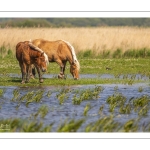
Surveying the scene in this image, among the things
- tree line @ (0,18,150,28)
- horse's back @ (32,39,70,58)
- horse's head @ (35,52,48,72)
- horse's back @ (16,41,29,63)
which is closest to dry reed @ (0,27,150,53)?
tree line @ (0,18,150,28)

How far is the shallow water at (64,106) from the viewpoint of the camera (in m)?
14.3

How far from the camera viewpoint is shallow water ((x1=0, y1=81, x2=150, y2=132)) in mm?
14336

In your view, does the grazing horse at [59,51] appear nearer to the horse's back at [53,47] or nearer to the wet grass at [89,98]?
the horse's back at [53,47]

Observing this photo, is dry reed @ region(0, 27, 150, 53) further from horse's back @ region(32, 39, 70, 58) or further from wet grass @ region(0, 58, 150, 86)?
horse's back @ region(32, 39, 70, 58)

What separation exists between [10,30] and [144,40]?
6124 mm

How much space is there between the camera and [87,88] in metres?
19.1

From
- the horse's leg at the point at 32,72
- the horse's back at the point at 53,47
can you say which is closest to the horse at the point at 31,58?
the horse's leg at the point at 32,72

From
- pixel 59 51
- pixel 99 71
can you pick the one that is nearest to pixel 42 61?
pixel 59 51

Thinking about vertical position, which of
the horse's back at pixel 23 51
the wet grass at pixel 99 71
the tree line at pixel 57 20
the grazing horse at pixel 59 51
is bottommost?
the tree line at pixel 57 20

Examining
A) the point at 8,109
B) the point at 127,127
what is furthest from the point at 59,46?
the point at 127,127

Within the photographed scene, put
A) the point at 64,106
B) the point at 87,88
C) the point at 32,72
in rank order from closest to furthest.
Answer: the point at 64,106 → the point at 87,88 → the point at 32,72

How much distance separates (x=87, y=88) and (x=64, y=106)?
10.3 ft

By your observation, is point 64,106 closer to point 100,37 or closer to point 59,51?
point 59,51
